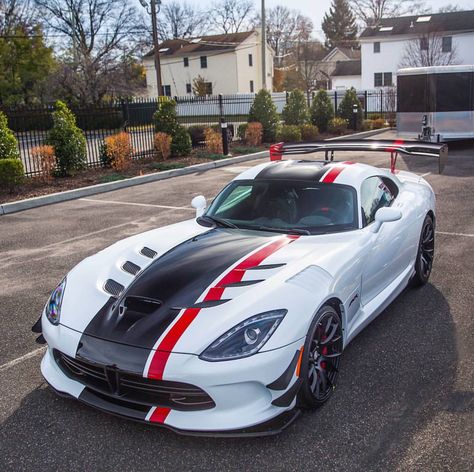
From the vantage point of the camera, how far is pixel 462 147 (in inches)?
755

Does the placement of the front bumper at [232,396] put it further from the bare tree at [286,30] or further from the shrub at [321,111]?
the bare tree at [286,30]

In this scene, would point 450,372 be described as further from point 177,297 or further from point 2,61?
point 2,61

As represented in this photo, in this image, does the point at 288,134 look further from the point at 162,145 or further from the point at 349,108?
the point at 349,108

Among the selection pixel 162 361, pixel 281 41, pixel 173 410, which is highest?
pixel 281 41

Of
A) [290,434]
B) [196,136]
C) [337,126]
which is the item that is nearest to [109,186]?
[196,136]

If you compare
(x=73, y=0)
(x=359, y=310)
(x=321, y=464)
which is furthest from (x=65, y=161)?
(x=73, y=0)

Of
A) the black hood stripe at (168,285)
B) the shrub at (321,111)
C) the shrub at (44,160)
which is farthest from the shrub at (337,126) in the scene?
the black hood stripe at (168,285)

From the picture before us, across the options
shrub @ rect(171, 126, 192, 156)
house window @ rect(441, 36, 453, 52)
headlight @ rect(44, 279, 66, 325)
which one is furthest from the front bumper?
house window @ rect(441, 36, 453, 52)

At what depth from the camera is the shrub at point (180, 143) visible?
17797mm

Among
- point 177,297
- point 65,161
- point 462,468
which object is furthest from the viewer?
point 65,161

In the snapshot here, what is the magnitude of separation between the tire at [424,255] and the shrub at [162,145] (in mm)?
12198

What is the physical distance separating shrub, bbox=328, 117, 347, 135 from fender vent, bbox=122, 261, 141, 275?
2187cm

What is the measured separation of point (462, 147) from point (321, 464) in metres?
18.1

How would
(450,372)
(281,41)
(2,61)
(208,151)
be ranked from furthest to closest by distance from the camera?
(281,41), (2,61), (208,151), (450,372)
